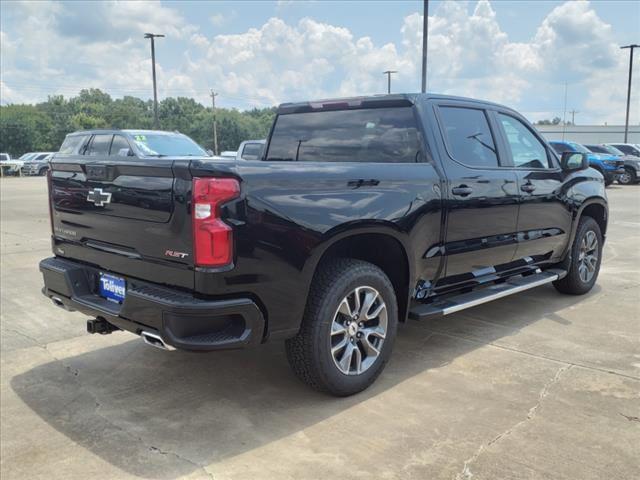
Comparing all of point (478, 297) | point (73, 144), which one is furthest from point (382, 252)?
point (73, 144)

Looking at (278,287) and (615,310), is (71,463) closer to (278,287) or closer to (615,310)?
(278,287)

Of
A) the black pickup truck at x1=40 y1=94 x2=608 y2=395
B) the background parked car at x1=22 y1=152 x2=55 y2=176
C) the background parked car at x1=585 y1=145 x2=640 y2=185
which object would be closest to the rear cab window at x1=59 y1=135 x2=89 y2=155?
the black pickup truck at x1=40 y1=94 x2=608 y2=395

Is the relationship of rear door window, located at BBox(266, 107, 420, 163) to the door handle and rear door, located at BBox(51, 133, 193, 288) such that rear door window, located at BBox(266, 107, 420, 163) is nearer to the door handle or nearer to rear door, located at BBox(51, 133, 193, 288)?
the door handle

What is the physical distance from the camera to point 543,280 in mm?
5230

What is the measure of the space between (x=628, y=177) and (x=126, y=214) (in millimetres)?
25353

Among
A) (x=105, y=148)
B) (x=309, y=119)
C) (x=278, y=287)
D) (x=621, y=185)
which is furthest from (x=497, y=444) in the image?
(x=621, y=185)

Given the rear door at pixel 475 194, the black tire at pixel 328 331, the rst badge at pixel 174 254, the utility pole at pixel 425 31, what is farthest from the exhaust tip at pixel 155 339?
the utility pole at pixel 425 31

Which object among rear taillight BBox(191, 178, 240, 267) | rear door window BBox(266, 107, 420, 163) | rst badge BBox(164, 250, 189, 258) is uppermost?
rear door window BBox(266, 107, 420, 163)

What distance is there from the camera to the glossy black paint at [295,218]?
120 inches

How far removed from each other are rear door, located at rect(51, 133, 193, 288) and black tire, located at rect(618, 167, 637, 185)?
24603 mm

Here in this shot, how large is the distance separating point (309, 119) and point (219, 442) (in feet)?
8.94

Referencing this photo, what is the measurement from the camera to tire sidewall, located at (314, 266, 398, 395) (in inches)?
135

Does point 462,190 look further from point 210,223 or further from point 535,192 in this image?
point 210,223

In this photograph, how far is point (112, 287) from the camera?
3533 millimetres
